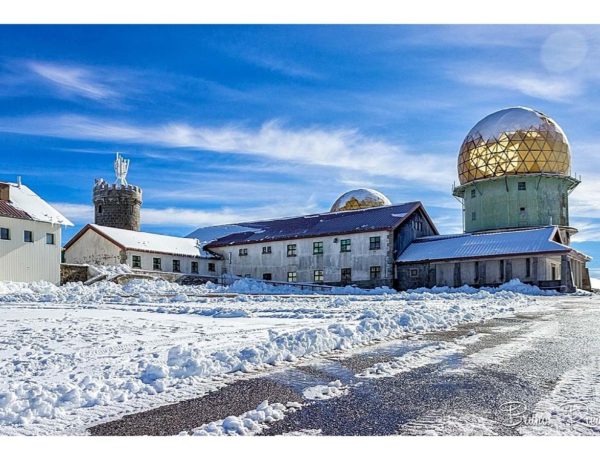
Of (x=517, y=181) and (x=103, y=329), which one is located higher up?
(x=517, y=181)

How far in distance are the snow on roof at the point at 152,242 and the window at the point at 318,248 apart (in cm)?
954

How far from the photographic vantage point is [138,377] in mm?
5566

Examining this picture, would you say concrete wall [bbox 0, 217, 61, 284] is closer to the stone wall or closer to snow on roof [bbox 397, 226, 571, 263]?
the stone wall

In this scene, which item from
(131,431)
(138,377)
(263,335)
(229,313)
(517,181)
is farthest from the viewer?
(517,181)

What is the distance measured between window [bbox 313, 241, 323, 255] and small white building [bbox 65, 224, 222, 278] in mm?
8140

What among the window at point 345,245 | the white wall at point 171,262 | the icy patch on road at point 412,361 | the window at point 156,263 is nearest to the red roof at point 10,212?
the white wall at point 171,262

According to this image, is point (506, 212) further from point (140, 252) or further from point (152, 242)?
point (140, 252)

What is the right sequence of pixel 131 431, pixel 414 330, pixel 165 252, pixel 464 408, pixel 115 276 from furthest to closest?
pixel 165 252, pixel 115 276, pixel 414 330, pixel 464 408, pixel 131 431

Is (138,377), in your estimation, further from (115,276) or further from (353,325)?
(115,276)

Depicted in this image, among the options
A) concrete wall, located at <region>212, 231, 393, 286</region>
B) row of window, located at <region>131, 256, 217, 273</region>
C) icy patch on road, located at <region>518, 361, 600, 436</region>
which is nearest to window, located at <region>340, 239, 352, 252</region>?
concrete wall, located at <region>212, 231, 393, 286</region>

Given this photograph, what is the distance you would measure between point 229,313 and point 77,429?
8737 millimetres

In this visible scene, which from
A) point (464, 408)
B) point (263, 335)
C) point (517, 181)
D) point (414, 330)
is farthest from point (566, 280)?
point (464, 408)

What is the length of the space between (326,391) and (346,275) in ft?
116

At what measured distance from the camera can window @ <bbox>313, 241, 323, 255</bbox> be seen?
4159cm
